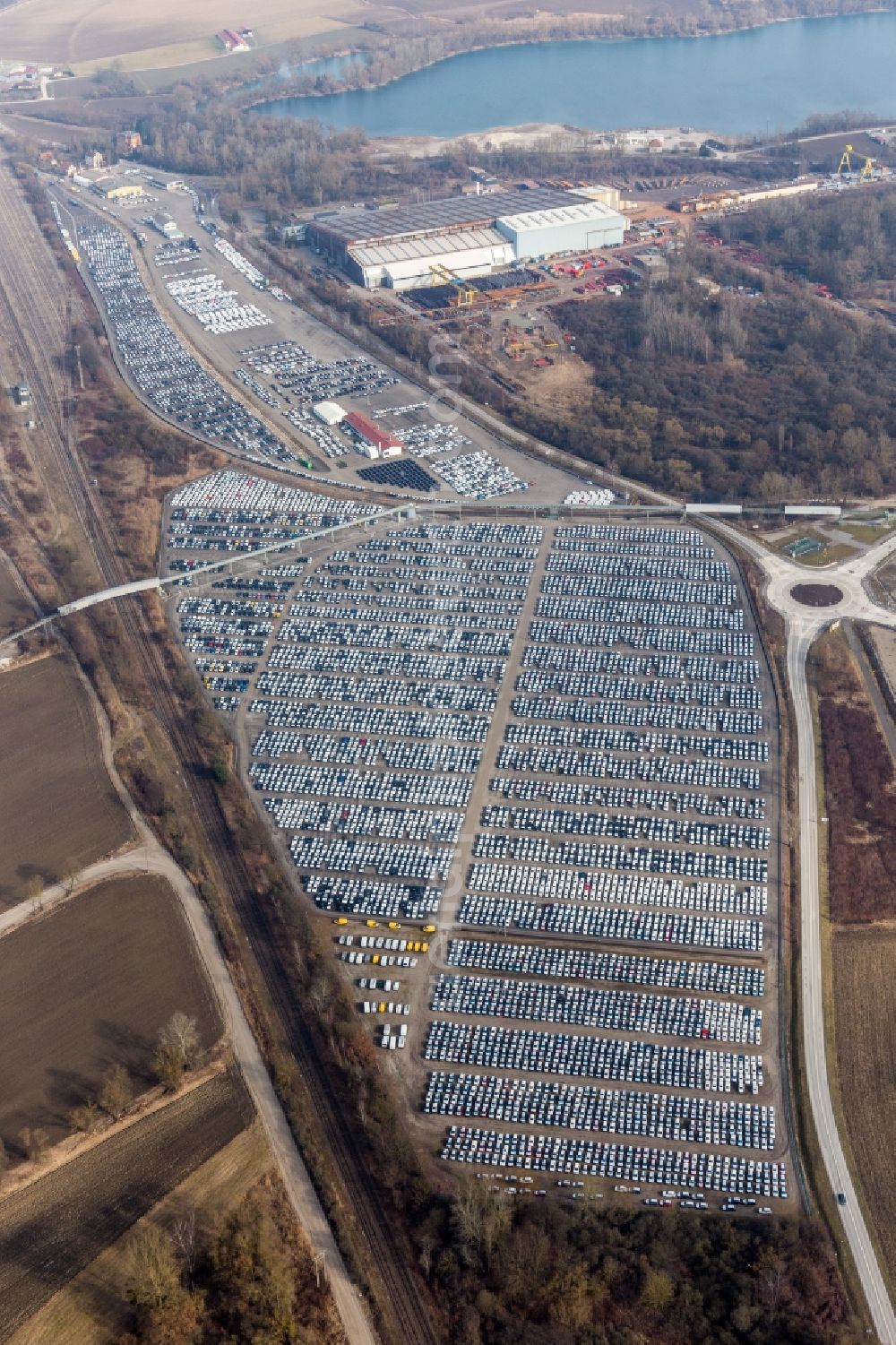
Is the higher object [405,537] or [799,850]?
[405,537]

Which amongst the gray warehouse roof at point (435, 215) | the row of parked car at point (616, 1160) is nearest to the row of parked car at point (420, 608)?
the row of parked car at point (616, 1160)

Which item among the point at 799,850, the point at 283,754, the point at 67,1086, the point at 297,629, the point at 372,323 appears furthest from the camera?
the point at 372,323

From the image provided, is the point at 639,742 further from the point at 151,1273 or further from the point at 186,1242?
the point at 151,1273

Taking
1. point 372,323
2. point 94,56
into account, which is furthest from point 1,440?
point 94,56

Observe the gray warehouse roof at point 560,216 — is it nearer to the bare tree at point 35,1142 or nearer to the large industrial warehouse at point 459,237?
the large industrial warehouse at point 459,237

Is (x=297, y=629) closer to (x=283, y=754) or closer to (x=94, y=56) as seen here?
(x=283, y=754)

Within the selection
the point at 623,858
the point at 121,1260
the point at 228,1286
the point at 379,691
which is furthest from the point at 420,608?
the point at 228,1286
